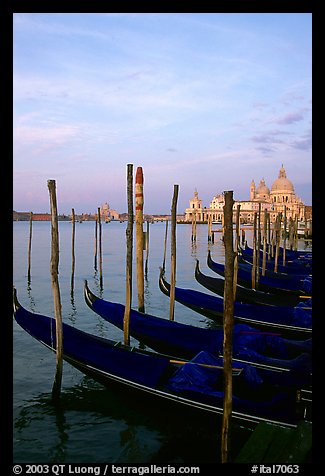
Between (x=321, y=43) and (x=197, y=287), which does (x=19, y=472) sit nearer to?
(x=321, y=43)

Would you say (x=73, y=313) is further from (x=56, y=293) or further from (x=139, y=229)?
(x=56, y=293)

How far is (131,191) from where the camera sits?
20.0 ft

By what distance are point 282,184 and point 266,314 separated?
271 feet

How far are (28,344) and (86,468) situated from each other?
4.09m

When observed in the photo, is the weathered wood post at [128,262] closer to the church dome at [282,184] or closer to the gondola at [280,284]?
the gondola at [280,284]

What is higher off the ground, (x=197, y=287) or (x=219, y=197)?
(x=219, y=197)

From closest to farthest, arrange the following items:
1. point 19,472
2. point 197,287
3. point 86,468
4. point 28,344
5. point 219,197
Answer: point 19,472, point 86,468, point 28,344, point 197,287, point 219,197

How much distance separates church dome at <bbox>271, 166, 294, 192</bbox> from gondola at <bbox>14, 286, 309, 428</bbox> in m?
84.1

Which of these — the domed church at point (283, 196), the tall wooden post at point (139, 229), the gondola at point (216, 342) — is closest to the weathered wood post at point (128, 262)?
the gondola at point (216, 342)

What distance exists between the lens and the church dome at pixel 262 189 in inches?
3633

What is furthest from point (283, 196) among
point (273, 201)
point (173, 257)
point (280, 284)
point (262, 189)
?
point (173, 257)

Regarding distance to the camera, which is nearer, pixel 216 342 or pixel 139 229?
pixel 216 342

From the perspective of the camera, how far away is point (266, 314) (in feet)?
22.4

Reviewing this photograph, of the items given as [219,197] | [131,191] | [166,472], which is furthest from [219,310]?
[219,197]
